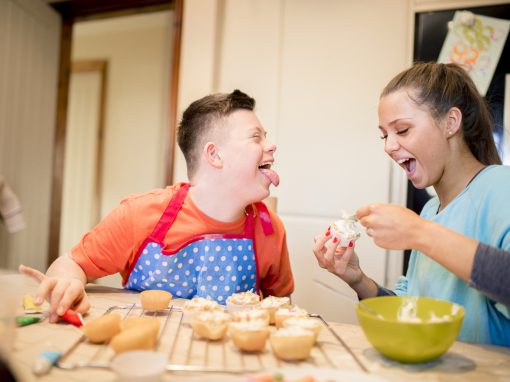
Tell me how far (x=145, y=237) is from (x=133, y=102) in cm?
357

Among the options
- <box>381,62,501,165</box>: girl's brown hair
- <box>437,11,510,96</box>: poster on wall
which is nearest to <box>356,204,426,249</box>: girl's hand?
<box>381,62,501,165</box>: girl's brown hair

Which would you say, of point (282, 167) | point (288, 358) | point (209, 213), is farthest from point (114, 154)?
point (288, 358)

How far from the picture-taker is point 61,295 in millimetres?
1116

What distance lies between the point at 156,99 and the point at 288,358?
417 cm

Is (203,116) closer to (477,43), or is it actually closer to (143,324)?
(143,324)

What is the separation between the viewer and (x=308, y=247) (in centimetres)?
267

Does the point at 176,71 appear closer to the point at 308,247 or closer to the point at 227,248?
the point at 308,247

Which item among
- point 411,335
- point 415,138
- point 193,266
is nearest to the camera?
point 411,335

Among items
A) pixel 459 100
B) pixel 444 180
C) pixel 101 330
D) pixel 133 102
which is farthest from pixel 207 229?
pixel 133 102

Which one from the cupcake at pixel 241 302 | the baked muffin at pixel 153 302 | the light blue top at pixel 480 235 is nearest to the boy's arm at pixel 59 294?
the baked muffin at pixel 153 302

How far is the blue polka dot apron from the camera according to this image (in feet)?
4.87

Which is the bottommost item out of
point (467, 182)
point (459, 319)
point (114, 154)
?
point (459, 319)

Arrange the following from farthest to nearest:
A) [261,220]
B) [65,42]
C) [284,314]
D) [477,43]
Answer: [65,42] < [477,43] < [261,220] < [284,314]

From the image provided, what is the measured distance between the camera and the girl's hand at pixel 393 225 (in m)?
1.05
